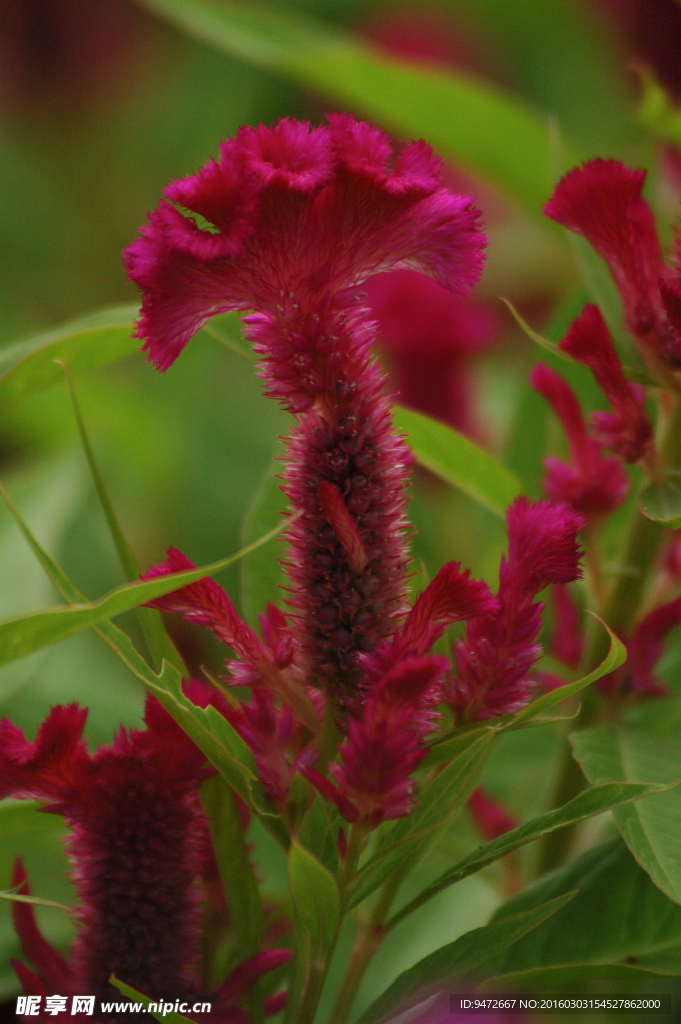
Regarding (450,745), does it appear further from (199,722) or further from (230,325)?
(230,325)

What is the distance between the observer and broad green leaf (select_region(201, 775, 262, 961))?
0.57m

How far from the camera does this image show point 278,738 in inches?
20.8

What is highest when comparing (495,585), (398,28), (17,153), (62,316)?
(398,28)

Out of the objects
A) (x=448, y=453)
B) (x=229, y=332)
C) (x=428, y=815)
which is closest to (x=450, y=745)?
(x=428, y=815)

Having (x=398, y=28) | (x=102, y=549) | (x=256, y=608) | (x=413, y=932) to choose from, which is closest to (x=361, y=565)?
(x=256, y=608)

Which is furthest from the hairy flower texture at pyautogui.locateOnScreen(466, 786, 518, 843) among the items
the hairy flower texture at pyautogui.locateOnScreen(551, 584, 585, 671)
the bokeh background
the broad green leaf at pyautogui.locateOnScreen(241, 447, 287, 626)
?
the broad green leaf at pyautogui.locateOnScreen(241, 447, 287, 626)

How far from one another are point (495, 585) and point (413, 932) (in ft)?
0.94

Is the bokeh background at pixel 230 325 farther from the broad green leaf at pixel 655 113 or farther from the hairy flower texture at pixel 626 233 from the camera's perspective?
the hairy flower texture at pixel 626 233

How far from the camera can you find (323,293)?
50 cm

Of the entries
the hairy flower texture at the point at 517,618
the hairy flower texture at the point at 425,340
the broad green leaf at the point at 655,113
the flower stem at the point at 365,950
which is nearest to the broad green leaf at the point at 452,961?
the flower stem at the point at 365,950

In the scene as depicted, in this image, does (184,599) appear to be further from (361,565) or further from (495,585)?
(495,585)

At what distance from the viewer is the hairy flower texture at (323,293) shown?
0.47 meters

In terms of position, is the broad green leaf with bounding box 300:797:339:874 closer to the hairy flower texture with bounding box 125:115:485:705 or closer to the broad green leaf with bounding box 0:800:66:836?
the hairy flower texture with bounding box 125:115:485:705

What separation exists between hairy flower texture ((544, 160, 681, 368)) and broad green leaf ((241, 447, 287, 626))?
0.90ft
